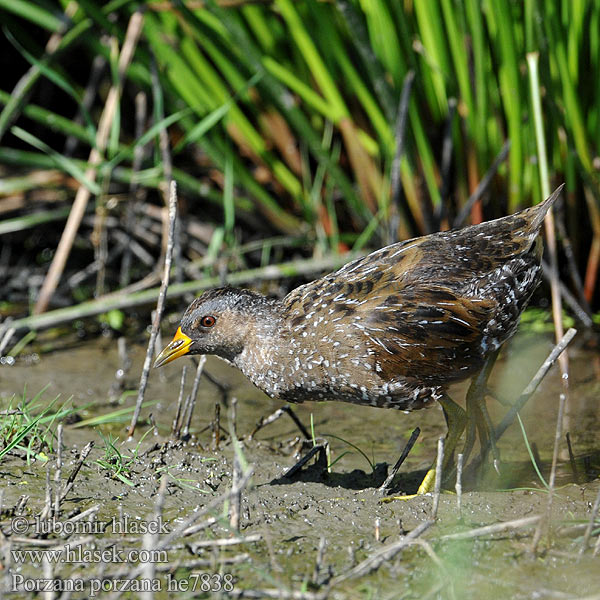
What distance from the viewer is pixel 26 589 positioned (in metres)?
2.78

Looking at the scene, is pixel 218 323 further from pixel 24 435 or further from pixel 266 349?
pixel 24 435

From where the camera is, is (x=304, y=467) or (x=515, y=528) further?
(x=304, y=467)

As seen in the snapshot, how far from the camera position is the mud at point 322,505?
2.84 m

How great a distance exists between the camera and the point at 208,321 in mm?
3979

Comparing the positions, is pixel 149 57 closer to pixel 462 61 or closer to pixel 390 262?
pixel 462 61

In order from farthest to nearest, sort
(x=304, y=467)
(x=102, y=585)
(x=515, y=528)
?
1. (x=304, y=467)
2. (x=515, y=528)
3. (x=102, y=585)

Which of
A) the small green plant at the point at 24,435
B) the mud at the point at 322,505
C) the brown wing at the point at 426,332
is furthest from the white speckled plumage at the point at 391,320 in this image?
the small green plant at the point at 24,435

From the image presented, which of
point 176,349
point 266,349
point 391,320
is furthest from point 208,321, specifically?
point 391,320

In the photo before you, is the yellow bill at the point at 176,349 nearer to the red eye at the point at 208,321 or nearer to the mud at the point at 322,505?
the red eye at the point at 208,321

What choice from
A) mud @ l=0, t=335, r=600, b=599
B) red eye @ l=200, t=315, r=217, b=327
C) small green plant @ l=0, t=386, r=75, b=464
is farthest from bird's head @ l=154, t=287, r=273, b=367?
small green plant @ l=0, t=386, r=75, b=464

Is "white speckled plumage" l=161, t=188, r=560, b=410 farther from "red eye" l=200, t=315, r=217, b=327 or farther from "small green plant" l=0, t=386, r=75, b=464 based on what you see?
"small green plant" l=0, t=386, r=75, b=464

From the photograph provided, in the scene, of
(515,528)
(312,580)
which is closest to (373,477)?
(515,528)

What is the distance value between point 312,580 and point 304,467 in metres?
1.01

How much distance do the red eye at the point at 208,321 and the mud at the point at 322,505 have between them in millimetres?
550
